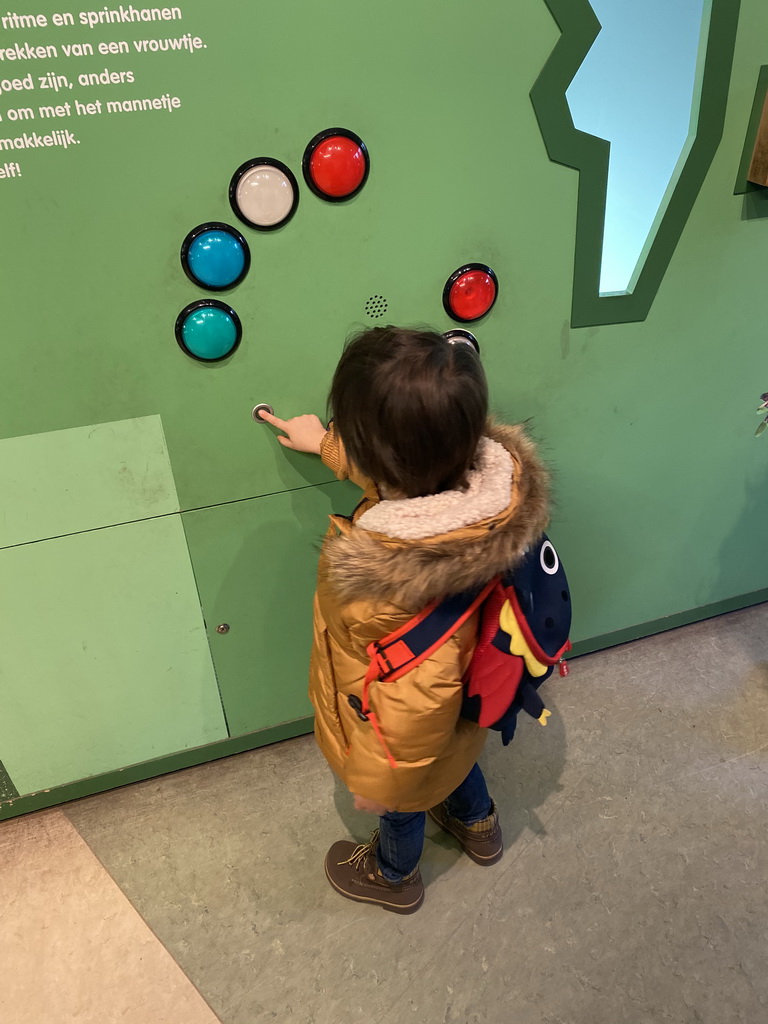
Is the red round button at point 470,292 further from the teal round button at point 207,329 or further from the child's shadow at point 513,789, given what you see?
the child's shadow at point 513,789

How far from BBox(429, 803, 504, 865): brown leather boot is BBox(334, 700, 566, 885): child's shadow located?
4 cm

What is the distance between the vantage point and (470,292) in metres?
1.17

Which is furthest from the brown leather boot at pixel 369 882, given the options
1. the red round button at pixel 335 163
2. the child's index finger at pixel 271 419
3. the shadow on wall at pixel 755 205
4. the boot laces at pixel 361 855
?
the shadow on wall at pixel 755 205

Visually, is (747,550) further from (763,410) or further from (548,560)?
(548,560)

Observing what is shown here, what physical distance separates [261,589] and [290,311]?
58 centimetres

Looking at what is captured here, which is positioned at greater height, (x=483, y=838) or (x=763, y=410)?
(x=763, y=410)

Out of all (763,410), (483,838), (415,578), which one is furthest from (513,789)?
(763,410)

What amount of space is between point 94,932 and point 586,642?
1.33 metres

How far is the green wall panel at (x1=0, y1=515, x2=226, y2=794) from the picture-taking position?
1225mm

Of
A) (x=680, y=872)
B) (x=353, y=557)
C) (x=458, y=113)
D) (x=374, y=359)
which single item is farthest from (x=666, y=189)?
(x=680, y=872)

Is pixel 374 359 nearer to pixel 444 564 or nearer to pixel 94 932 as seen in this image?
pixel 444 564

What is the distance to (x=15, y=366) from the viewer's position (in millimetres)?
1024

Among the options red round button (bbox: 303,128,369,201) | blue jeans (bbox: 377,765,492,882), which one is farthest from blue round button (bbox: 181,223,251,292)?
blue jeans (bbox: 377,765,492,882)

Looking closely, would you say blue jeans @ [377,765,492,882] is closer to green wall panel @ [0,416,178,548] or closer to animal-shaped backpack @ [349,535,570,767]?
animal-shaped backpack @ [349,535,570,767]
